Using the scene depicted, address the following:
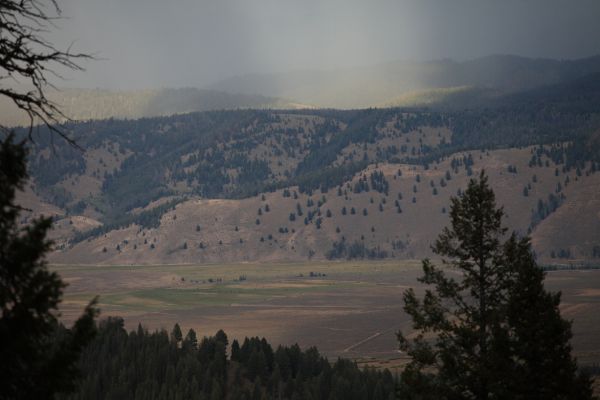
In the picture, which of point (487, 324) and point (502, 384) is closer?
point (502, 384)

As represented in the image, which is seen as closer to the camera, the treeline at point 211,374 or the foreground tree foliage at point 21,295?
the foreground tree foliage at point 21,295

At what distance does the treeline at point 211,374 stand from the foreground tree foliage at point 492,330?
5954 centimetres

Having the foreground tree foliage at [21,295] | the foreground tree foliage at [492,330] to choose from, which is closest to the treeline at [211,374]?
the foreground tree foliage at [492,330]

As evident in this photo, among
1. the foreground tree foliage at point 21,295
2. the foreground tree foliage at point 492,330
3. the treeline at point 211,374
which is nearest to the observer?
the foreground tree foliage at point 21,295

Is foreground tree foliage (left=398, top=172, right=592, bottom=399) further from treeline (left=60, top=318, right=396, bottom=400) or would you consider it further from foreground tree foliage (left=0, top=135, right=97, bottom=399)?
treeline (left=60, top=318, right=396, bottom=400)

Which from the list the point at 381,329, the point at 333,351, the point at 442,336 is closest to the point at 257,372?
the point at 333,351

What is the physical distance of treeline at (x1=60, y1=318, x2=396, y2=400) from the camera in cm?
9325

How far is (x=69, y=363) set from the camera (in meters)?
13.0

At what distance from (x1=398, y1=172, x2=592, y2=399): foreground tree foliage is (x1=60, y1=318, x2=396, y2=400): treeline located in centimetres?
5954

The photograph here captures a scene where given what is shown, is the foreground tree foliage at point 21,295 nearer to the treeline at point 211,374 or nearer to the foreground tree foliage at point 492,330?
the foreground tree foliage at point 492,330

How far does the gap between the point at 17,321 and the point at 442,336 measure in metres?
18.0

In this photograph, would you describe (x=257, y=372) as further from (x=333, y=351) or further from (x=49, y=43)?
(x=49, y=43)

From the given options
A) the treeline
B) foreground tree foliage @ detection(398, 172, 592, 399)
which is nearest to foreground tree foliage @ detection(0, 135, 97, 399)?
foreground tree foliage @ detection(398, 172, 592, 399)

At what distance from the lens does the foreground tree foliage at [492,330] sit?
2456cm
